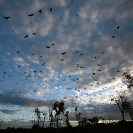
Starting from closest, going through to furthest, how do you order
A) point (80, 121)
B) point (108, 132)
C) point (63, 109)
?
point (108, 132)
point (63, 109)
point (80, 121)

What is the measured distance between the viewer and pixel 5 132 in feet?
145

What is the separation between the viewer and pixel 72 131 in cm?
4931

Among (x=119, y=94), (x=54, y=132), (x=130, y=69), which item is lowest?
(x=54, y=132)

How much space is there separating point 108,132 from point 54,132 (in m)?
17.3

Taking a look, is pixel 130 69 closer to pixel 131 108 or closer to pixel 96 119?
pixel 131 108

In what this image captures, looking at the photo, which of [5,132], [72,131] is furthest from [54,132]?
[5,132]

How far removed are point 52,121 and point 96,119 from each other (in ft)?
80.6

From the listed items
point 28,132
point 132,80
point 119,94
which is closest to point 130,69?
point 132,80

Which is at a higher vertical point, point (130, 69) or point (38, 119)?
point (130, 69)

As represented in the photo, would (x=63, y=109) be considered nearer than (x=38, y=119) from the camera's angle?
Yes

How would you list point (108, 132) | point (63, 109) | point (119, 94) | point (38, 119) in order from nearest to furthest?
point (108, 132)
point (119, 94)
point (63, 109)
point (38, 119)

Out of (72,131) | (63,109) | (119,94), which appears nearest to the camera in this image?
(72,131)

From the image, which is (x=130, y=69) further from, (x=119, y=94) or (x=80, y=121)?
(x=80, y=121)

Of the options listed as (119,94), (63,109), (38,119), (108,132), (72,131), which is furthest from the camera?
(38,119)
